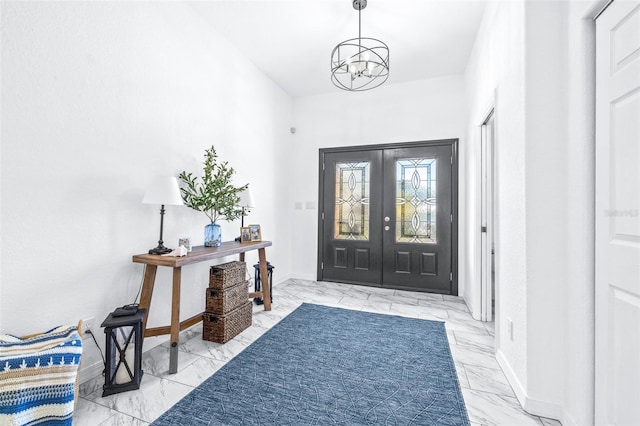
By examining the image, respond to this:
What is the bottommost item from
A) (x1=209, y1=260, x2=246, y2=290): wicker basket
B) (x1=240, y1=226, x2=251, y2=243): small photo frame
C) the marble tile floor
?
the marble tile floor

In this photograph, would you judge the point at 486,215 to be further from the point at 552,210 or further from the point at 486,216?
the point at 552,210

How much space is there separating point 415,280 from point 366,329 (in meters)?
1.65

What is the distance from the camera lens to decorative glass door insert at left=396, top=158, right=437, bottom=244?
3998 mm

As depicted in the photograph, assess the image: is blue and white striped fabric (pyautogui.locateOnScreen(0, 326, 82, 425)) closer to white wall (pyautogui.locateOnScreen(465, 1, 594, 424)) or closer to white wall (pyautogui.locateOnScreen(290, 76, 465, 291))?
white wall (pyautogui.locateOnScreen(465, 1, 594, 424))

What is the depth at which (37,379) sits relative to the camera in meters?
1.25

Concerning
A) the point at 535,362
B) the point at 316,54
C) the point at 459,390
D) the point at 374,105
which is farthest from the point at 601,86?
the point at 374,105

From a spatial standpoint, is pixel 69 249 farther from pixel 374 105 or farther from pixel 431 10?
pixel 374 105

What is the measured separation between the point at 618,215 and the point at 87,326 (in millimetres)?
3012

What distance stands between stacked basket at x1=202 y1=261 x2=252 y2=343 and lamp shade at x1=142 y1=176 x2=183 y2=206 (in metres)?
0.74

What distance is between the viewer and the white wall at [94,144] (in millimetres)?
1529

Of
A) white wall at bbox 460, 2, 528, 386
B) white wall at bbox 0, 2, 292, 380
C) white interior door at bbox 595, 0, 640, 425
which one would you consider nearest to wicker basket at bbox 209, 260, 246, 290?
white wall at bbox 0, 2, 292, 380

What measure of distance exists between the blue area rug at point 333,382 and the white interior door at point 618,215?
27.5 inches

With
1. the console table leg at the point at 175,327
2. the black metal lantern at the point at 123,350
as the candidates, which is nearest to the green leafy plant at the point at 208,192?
the console table leg at the point at 175,327

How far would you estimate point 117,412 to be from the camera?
5.04ft
